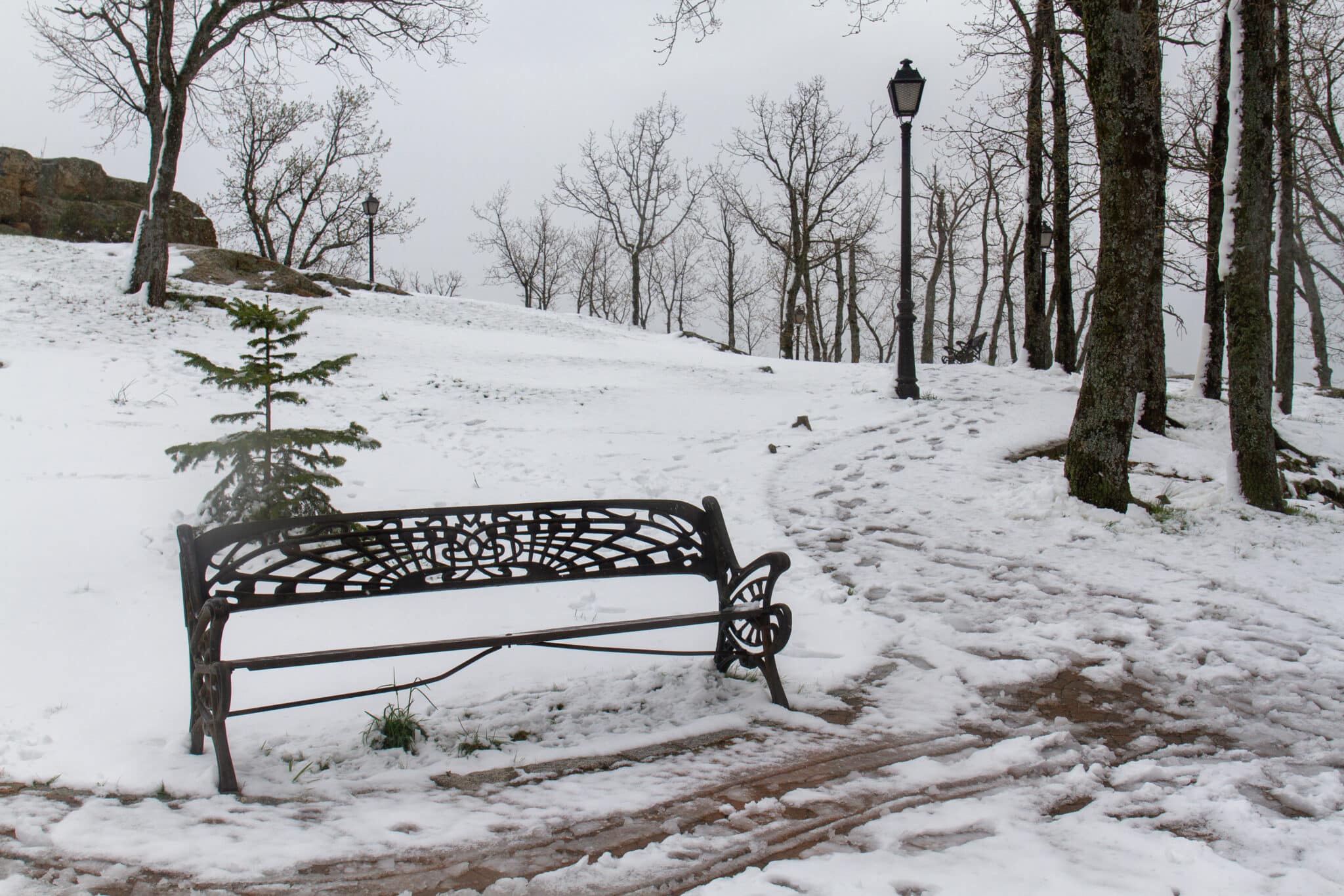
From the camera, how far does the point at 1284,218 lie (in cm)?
1264

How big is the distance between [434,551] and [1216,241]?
11.2 m

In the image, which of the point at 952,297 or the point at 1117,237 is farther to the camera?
the point at 952,297

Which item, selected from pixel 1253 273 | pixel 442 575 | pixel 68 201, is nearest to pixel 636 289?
pixel 68 201

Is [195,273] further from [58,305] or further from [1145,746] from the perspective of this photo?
[1145,746]

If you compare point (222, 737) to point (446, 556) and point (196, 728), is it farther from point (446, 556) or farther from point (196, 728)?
point (446, 556)

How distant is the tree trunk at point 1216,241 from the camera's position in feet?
32.6

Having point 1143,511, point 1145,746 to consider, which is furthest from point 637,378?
point 1145,746

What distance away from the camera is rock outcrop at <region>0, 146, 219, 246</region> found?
64.8ft

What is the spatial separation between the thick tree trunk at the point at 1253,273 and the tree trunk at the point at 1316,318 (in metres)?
18.4

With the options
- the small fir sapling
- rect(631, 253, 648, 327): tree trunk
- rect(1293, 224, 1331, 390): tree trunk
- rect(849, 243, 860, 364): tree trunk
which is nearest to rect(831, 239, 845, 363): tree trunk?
rect(849, 243, 860, 364): tree trunk

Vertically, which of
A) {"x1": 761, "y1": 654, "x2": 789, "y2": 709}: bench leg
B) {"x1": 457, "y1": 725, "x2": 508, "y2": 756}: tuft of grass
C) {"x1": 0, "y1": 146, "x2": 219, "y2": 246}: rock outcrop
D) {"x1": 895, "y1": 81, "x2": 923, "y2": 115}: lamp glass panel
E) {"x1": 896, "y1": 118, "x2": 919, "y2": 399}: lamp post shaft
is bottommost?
{"x1": 457, "y1": 725, "x2": 508, "y2": 756}: tuft of grass

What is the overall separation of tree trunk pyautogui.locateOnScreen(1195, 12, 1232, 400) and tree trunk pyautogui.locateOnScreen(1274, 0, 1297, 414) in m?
0.59

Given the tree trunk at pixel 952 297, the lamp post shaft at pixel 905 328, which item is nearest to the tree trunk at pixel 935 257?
the tree trunk at pixel 952 297

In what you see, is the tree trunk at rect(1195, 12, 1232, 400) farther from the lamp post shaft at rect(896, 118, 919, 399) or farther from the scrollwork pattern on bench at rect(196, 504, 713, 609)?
the scrollwork pattern on bench at rect(196, 504, 713, 609)
